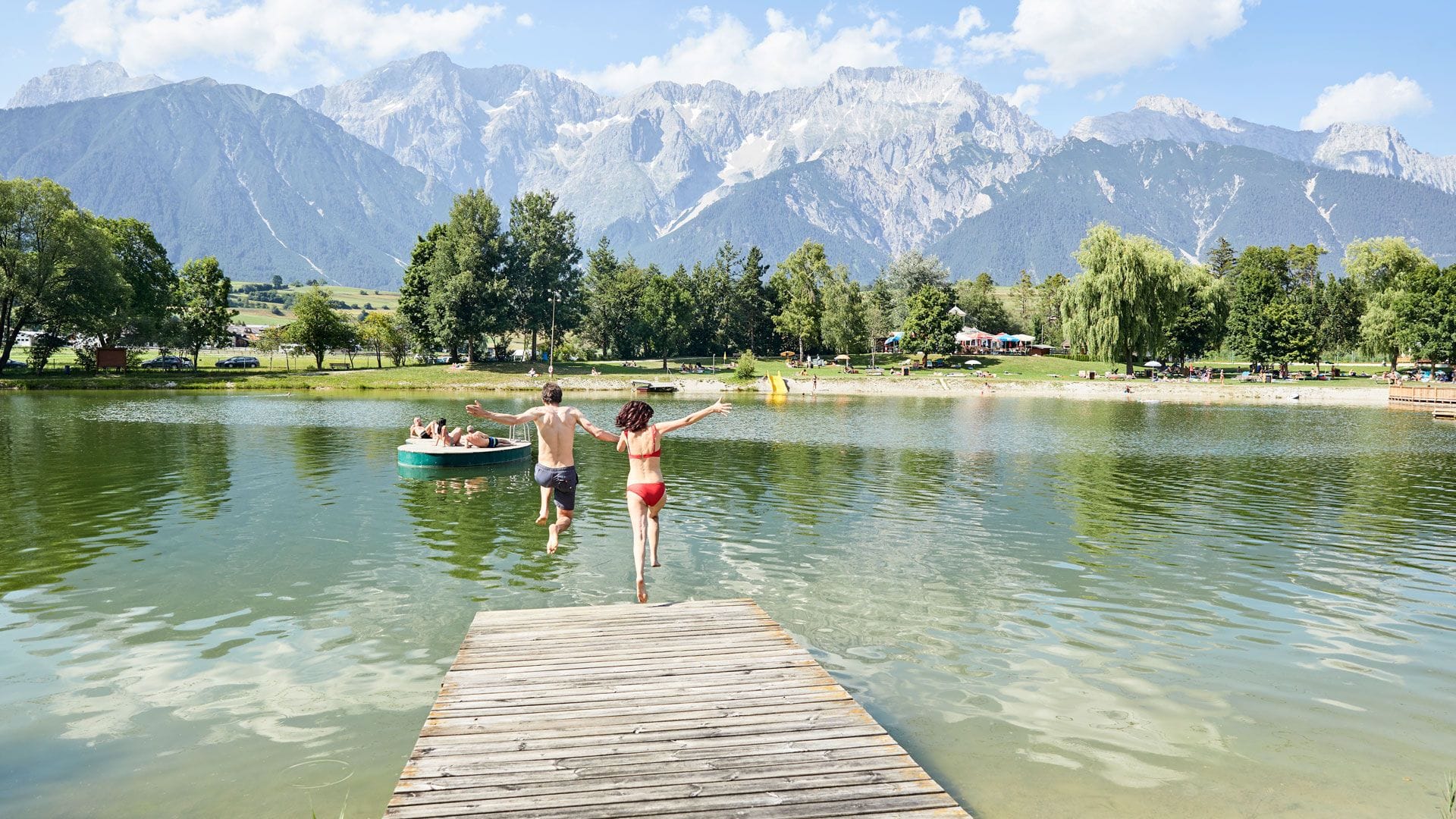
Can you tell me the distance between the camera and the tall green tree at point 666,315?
13012 centimetres

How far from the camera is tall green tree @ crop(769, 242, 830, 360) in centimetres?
12912

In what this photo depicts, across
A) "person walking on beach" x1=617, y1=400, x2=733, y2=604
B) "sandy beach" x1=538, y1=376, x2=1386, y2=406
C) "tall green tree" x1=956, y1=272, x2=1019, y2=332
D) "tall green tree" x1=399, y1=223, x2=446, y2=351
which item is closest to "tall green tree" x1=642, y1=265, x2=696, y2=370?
"sandy beach" x1=538, y1=376, x2=1386, y2=406

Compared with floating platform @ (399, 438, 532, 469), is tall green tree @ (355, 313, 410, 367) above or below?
above

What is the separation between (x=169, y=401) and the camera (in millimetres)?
68938

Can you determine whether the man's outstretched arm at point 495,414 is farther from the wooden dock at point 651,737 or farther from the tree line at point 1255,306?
the tree line at point 1255,306

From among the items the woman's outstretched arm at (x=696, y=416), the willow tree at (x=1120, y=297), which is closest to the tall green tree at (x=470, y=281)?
the willow tree at (x=1120, y=297)

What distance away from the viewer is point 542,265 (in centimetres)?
11631

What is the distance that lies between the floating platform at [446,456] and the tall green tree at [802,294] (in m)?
97.6

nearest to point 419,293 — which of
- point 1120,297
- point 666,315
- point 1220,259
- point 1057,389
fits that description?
point 666,315

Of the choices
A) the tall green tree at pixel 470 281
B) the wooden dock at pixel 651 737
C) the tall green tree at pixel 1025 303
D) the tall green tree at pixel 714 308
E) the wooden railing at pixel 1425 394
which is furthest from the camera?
the tall green tree at pixel 1025 303

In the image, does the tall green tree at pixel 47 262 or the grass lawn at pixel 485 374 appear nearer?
the tall green tree at pixel 47 262

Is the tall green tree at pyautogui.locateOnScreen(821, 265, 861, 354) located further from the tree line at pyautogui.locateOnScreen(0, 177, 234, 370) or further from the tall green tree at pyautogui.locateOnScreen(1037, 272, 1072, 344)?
the tree line at pyautogui.locateOnScreen(0, 177, 234, 370)

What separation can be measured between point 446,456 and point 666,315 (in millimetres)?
100272

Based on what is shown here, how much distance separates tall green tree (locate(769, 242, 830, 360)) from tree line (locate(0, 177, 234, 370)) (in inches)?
3240
